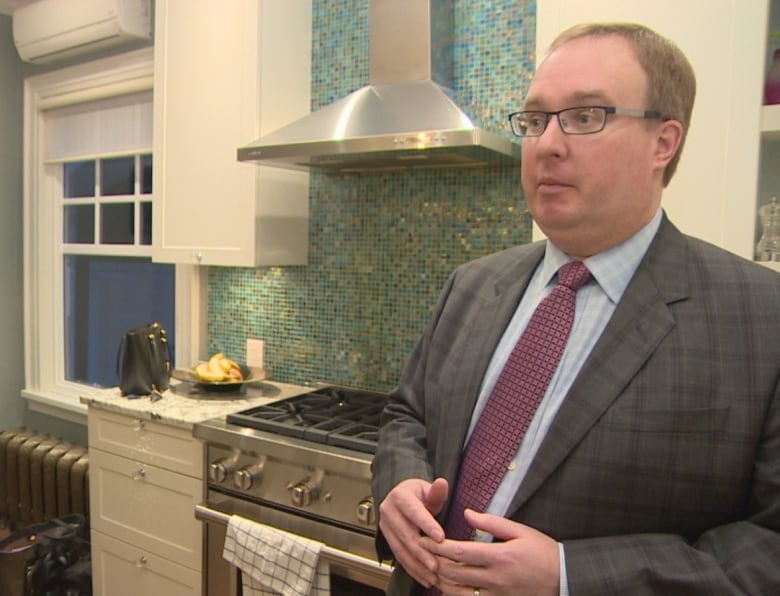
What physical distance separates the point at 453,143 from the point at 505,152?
210 millimetres

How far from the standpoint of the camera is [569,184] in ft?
3.35

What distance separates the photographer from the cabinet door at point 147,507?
2.20 m

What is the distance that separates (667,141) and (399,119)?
3.49 feet

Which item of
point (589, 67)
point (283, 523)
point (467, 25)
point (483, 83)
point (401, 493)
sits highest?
point (467, 25)

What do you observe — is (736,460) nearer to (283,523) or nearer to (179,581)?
(283,523)

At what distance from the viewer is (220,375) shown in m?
2.46

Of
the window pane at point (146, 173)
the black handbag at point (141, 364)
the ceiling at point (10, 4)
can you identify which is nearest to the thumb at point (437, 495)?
the black handbag at point (141, 364)

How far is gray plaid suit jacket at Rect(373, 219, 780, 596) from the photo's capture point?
2.89 feet

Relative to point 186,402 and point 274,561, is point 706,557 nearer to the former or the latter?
point 274,561

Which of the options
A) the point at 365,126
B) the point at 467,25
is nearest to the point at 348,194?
the point at 365,126

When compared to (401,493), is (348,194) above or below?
above

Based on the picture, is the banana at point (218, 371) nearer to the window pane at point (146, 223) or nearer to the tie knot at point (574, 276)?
the window pane at point (146, 223)

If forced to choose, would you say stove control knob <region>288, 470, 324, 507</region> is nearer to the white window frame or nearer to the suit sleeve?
the suit sleeve

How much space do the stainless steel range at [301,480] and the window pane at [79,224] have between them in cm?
197
